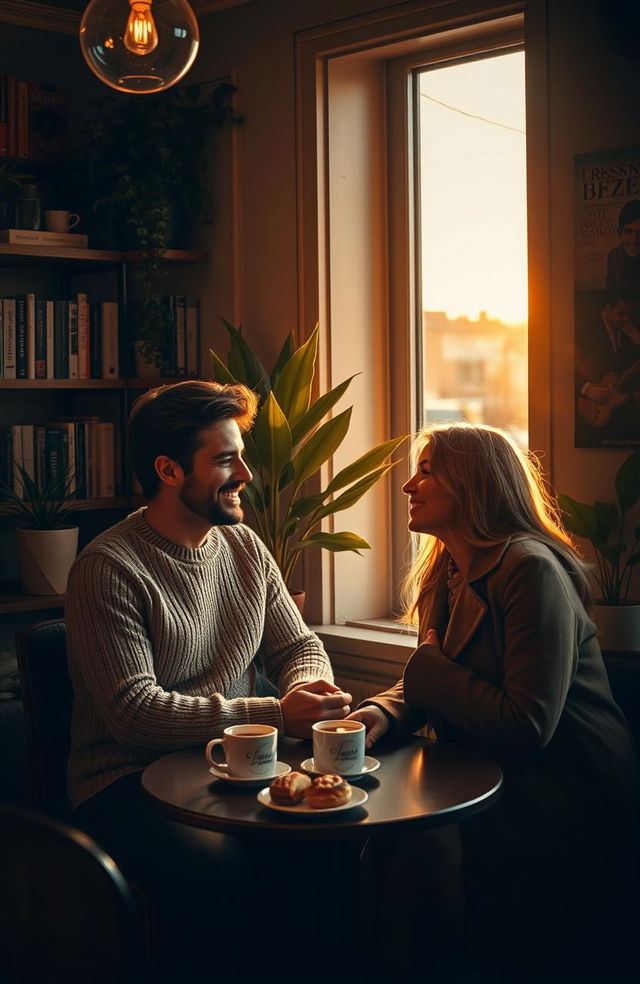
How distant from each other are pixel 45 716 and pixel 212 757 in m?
0.48

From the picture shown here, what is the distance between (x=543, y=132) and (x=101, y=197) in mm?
1521

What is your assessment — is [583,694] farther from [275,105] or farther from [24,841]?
[275,105]

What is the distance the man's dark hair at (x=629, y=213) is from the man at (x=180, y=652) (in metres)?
1.07

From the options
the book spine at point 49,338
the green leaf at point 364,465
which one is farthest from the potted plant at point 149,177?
the green leaf at point 364,465

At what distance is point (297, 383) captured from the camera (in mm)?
3352

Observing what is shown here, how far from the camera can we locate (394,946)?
2.00 m

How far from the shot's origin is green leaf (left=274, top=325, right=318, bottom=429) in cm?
332

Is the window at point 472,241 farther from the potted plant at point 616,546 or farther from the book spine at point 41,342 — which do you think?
the book spine at point 41,342


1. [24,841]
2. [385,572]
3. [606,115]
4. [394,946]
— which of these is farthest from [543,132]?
[24,841]

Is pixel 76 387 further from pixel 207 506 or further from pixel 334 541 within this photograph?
pixel 207 506

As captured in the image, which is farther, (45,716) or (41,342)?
(41,342)

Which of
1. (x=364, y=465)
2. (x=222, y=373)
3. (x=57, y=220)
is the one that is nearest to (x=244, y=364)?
(x=222, y=373)

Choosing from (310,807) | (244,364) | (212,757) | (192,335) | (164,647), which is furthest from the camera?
(192,335)

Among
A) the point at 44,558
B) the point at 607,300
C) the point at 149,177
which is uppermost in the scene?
the point at 149,177
